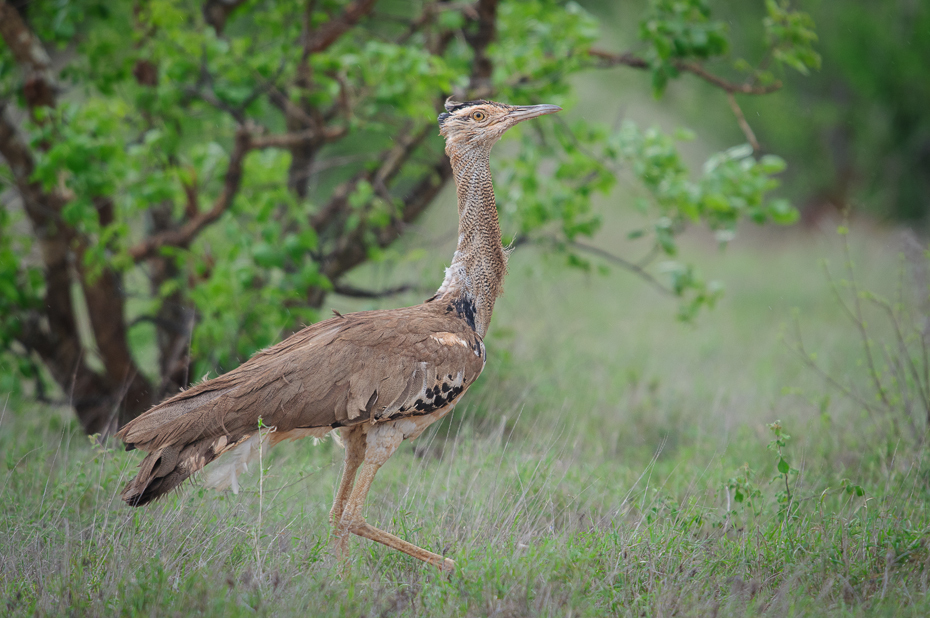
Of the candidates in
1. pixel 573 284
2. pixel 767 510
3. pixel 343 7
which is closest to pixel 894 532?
pixel 767 510

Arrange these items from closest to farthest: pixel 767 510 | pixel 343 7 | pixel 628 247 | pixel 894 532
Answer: pixel 894 532 < pixel 767 510 < pixel 343 7 < pixel 628 247

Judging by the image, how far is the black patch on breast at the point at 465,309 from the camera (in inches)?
146

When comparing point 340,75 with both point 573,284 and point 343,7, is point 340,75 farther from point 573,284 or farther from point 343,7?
point 573,284

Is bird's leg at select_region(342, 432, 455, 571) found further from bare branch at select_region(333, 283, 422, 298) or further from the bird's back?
bare branch at select_region(333, 283, 422, 298)

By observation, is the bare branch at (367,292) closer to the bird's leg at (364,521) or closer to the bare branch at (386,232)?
the bare branch at (386,232)

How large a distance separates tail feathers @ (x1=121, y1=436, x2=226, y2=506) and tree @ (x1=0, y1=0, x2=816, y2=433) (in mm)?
1686

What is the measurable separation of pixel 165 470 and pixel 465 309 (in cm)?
149

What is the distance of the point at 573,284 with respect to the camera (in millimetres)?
11031

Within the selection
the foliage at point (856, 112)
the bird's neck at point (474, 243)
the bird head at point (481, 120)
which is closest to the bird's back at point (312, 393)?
the bird's neck at point (474, 243)

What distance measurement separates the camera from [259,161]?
5879mm

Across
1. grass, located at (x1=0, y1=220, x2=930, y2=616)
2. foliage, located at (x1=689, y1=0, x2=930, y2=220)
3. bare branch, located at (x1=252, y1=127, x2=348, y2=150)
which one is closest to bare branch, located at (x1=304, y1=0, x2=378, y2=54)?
bare branch, located at (x1=252, y1=127, x2=348, y2=150)

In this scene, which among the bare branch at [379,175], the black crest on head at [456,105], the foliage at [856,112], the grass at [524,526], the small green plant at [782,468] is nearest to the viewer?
the grass at [524,526]

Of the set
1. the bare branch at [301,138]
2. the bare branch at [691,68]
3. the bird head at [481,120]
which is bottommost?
the bare branch at [301,138]

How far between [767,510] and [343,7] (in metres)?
4.69
